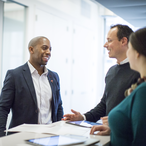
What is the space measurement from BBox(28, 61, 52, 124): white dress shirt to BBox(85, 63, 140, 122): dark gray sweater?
0.51 m

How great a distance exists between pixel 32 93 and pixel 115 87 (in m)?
0.84

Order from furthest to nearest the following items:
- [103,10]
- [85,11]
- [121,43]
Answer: [103,10], [85,11], [121,43]

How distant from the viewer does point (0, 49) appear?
365cm

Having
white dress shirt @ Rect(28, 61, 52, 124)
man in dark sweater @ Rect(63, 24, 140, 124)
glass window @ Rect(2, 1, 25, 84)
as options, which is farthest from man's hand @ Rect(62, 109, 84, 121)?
glass window @ Rect(2, 1, 25, 84)

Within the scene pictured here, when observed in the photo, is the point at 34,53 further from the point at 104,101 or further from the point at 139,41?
the point at 139,41

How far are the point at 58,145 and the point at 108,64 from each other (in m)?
6.47

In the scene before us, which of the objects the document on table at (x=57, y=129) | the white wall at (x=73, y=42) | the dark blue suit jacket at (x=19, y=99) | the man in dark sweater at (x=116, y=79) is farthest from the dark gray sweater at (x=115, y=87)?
the white wall at (x=73, y=42)

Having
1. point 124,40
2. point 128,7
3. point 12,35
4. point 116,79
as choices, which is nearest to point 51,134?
point 116,79

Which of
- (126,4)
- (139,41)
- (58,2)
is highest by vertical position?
(58,2)

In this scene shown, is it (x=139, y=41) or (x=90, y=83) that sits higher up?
(x=139, y=41)

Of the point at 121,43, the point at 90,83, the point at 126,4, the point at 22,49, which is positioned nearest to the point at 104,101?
the point at 121,43

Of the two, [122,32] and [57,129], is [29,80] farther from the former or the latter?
[122,32]

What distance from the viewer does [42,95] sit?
230cm

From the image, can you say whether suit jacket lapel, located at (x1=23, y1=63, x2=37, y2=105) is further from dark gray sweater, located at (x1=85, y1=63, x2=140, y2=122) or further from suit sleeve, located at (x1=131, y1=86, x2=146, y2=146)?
suit sleeve, located at (x1=131, y1=86, x2=146, y2=146)
